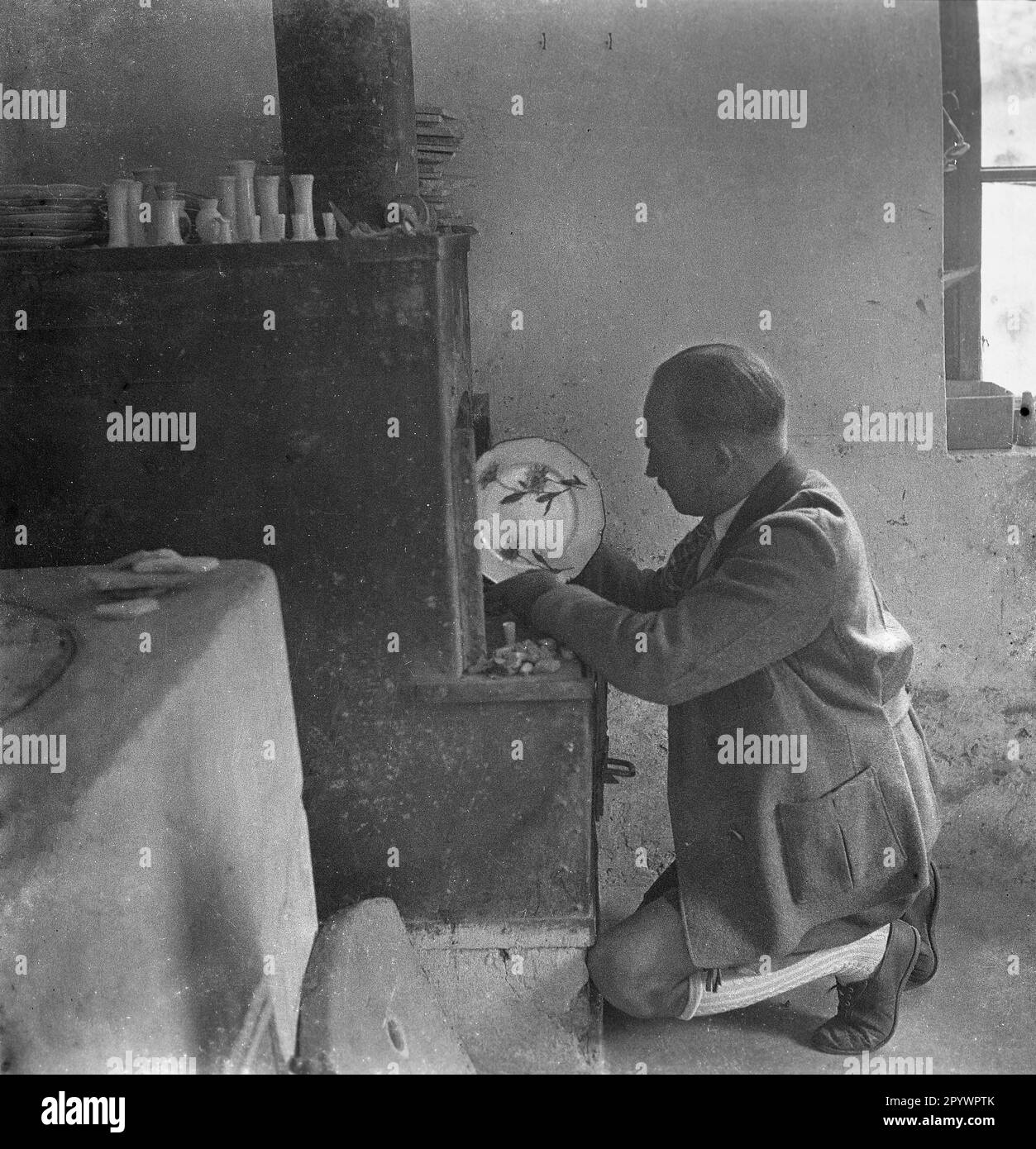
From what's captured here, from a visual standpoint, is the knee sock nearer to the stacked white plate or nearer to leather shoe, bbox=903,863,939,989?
leather shoe, bbox=903,863,939,989

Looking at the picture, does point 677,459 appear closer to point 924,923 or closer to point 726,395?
point 726,395

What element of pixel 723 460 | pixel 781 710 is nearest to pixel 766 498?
pixel 723 460

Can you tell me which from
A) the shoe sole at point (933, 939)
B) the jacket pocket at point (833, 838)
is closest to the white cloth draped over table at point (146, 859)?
the jacket pocket at point (833, 838)

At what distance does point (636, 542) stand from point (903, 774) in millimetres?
838

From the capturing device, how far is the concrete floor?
290 cm

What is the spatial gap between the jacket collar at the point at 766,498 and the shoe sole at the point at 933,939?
3.16 ft

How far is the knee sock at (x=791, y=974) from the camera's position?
116 inches

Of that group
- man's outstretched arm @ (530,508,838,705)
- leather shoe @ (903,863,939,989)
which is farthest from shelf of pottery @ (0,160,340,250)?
leather shoe @ (903,863,939,989)

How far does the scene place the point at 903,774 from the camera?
2.94m

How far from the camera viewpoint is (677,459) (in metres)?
2.97

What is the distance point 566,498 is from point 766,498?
49cm

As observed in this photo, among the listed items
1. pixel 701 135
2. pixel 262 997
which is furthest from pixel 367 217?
pixel 262 997

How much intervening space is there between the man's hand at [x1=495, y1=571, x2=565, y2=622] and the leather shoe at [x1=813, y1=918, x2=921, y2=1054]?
114 cm

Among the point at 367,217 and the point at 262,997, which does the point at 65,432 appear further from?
the point at 262,997
